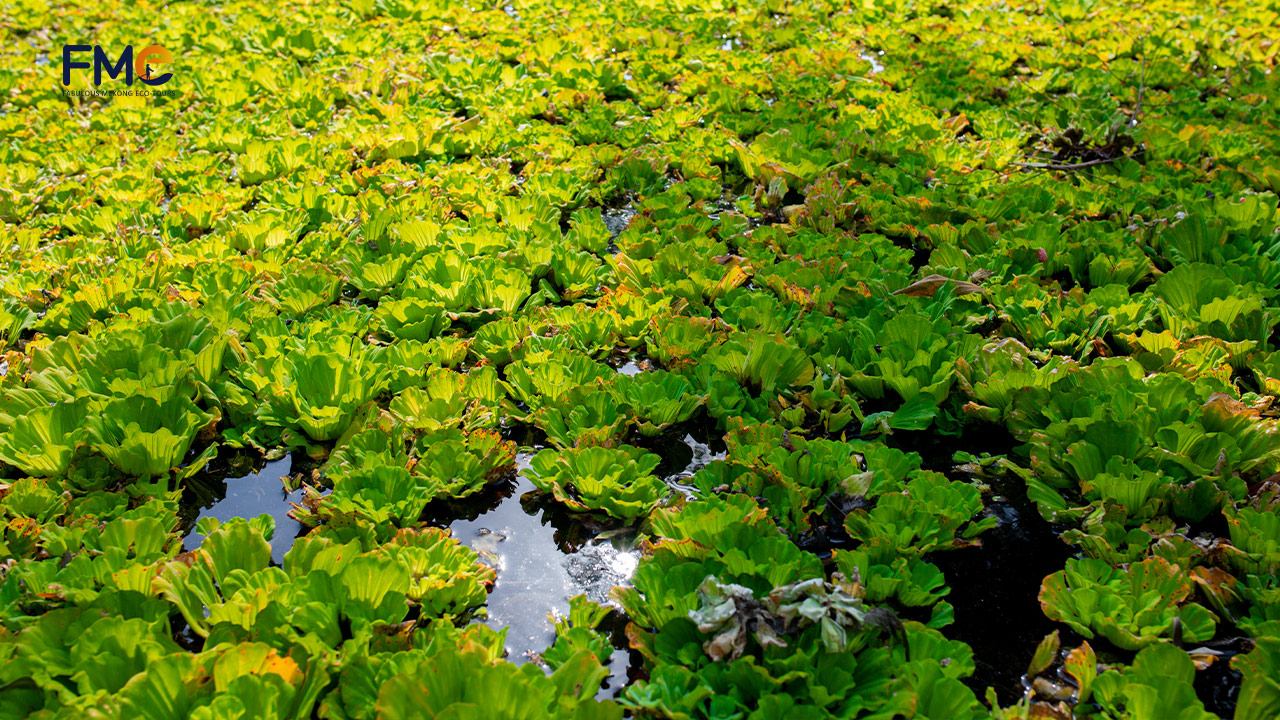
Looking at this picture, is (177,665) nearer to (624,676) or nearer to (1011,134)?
(624,676)

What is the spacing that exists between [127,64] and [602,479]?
15.5ft

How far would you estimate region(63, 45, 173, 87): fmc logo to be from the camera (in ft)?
15.7

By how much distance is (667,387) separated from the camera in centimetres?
221

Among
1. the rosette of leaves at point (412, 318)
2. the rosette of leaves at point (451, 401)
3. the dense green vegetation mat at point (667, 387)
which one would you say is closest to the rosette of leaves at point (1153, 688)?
the dense green vegetation mat at point (667, 387)

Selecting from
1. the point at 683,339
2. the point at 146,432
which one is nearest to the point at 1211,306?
the point at 683,339

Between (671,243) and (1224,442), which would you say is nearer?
(1224,442)

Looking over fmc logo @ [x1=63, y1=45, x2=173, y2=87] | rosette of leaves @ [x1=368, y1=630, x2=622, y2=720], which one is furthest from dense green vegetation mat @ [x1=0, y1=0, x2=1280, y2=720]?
fmc logo @ [x1=63, y1=45, x2=173, y2=87]

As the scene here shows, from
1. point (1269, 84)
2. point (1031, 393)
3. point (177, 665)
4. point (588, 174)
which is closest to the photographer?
point (177, 665)

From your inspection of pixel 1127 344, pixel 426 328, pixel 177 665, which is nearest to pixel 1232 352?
pixel 1127 344

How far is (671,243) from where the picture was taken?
117 inches

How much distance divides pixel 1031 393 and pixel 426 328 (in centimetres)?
172

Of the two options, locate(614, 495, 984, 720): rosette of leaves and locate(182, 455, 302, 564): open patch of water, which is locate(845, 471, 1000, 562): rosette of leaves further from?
locate(182, 455, 302, 564): open patch of water

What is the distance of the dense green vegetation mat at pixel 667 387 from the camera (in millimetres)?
1489

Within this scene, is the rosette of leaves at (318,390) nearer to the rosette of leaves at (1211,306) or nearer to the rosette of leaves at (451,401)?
the rosette of leaves at (451,401)
